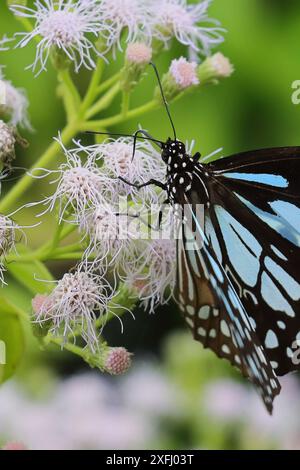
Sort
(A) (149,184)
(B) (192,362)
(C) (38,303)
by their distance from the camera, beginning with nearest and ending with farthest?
(C) (38,303)
(A) (149,184)
(B) (192,362)

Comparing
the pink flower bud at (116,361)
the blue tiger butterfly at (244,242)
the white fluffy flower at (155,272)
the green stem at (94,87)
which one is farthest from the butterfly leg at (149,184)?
the pink flower bud at (116,361)

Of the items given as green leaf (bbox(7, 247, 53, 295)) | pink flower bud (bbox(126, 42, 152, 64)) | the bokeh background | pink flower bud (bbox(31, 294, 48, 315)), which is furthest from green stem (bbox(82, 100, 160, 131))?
the bokeh background

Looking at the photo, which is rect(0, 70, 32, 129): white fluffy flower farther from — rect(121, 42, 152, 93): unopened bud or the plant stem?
the plant stem

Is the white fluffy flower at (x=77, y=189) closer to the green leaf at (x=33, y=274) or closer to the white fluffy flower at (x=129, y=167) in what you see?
the white fluffy flower at (x=129, y=167)

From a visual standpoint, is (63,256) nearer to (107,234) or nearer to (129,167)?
(107,234)

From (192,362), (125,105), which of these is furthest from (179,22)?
(192,362)
